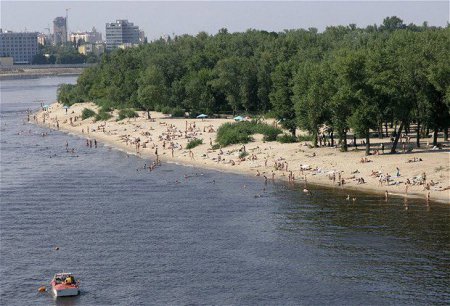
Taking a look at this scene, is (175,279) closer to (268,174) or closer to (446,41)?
(268,174)

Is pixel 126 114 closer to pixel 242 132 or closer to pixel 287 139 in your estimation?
pixel 242 132

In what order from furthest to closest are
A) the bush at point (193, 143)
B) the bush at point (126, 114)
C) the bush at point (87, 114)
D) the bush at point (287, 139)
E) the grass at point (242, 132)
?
the bush at point (87, 114), the bush at point (126, 114), the bush at point (193, 143), the grass at point (242, 132), the bush at point (287, 139)

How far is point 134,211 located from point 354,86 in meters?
32.4

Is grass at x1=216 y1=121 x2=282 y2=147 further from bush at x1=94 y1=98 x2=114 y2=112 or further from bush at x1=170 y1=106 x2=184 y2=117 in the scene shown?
bush at x1=94 y1=98 x2=114 y2=112

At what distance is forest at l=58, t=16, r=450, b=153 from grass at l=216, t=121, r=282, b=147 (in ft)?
8.70

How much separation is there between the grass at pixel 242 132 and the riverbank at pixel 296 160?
1.23m

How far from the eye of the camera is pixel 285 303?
189 ft

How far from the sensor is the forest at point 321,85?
101250 mm

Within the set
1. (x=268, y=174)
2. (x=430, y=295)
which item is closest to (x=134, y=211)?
(x=268, y=174)

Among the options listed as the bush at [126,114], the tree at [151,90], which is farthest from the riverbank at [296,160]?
the bush at [126,114]

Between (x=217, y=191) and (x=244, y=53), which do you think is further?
(x=244, y=53)

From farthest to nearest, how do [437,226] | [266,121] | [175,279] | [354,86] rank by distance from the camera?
[266,121], [354,86], [437,226], [175,279]

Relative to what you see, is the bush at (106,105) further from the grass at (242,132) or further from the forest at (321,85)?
the grass at (242,132)

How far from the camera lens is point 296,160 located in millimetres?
106625
